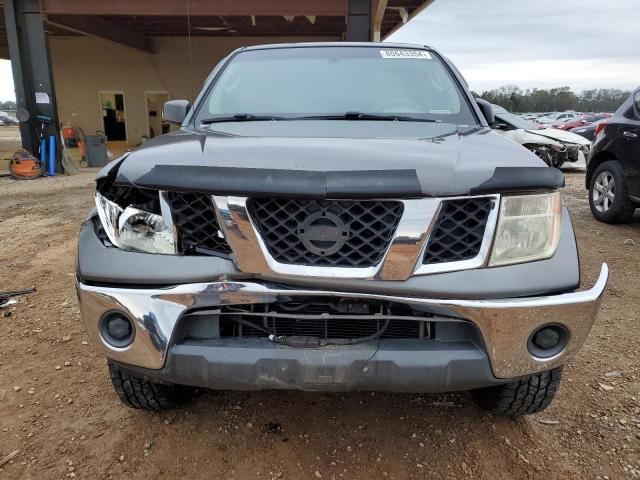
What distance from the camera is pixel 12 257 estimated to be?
4977 mm

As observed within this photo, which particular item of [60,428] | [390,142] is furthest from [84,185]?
[390,142]

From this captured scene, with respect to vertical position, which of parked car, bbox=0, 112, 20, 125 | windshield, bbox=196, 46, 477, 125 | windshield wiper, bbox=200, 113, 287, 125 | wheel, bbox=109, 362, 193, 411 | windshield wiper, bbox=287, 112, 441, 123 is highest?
windshield, bbox=196, 46, 477, 125

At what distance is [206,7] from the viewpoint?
38.9 feet

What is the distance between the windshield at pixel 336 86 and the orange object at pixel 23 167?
934cm

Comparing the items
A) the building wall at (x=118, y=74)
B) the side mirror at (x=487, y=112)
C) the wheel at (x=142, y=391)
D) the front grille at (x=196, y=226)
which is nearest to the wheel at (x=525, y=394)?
the front grille at (x=196, y=226)

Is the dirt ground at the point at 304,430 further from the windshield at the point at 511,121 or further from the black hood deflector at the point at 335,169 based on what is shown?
the windshield at the point at 511,121

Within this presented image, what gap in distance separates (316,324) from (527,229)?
818 millimetres

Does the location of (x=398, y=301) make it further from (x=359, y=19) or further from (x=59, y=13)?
(x=59, y=13)

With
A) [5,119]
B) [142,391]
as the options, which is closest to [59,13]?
[142,391]

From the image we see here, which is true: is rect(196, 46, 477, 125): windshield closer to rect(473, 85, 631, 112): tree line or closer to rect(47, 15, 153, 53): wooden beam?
rect(47, 15, 153, 53): wooden beam

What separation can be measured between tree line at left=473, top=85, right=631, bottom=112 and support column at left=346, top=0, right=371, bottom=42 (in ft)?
157

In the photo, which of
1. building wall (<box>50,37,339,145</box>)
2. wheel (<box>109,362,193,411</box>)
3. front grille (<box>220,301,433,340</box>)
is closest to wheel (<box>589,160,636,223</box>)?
front grille (<box>220,301,433,340</box>)

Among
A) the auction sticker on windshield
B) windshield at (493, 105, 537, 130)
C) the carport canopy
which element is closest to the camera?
the auction sticker on windshield

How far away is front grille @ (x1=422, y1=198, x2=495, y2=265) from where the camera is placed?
177 centimetres
